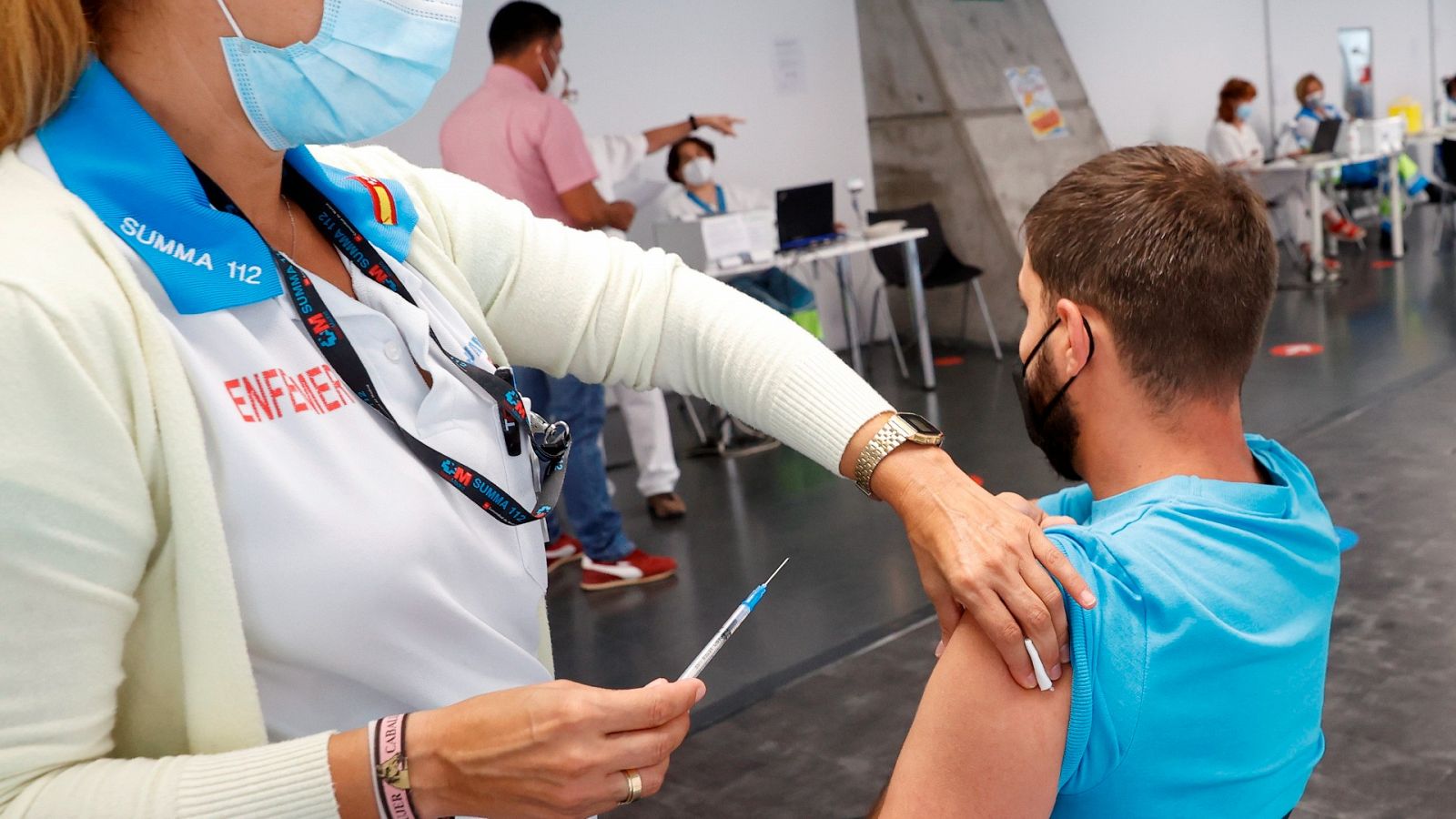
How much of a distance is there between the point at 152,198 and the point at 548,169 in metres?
2.79

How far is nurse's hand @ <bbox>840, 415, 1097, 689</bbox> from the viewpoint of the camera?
35.8 inches

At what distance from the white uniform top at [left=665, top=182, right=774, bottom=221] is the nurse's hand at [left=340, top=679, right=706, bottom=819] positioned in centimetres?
488

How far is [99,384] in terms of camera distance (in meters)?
0.68

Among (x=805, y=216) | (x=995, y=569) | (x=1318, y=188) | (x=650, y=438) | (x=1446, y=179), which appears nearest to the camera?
(x=995, y=569)

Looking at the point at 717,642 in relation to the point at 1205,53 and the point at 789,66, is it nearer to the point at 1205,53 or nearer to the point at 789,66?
the point at 789,66

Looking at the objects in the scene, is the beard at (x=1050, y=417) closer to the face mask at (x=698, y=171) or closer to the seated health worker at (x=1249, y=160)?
the face mask at (x=698, y=171)

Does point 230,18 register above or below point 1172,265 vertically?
above

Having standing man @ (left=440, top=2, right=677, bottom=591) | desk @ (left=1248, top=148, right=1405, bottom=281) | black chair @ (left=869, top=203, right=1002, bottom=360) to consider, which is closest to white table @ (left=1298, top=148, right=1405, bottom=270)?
desk @ (left=1248, top=148, right=1405, bottom=281)

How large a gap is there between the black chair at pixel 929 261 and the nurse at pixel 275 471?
5.45 metres

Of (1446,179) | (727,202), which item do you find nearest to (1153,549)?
(727,202)

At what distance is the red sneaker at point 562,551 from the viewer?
12.2ft

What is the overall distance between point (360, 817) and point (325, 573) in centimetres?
16

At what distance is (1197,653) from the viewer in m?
0.97

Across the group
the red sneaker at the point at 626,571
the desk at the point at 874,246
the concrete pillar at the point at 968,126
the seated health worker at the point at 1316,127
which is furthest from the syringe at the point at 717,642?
the seated health worker at the point at 1316,127
